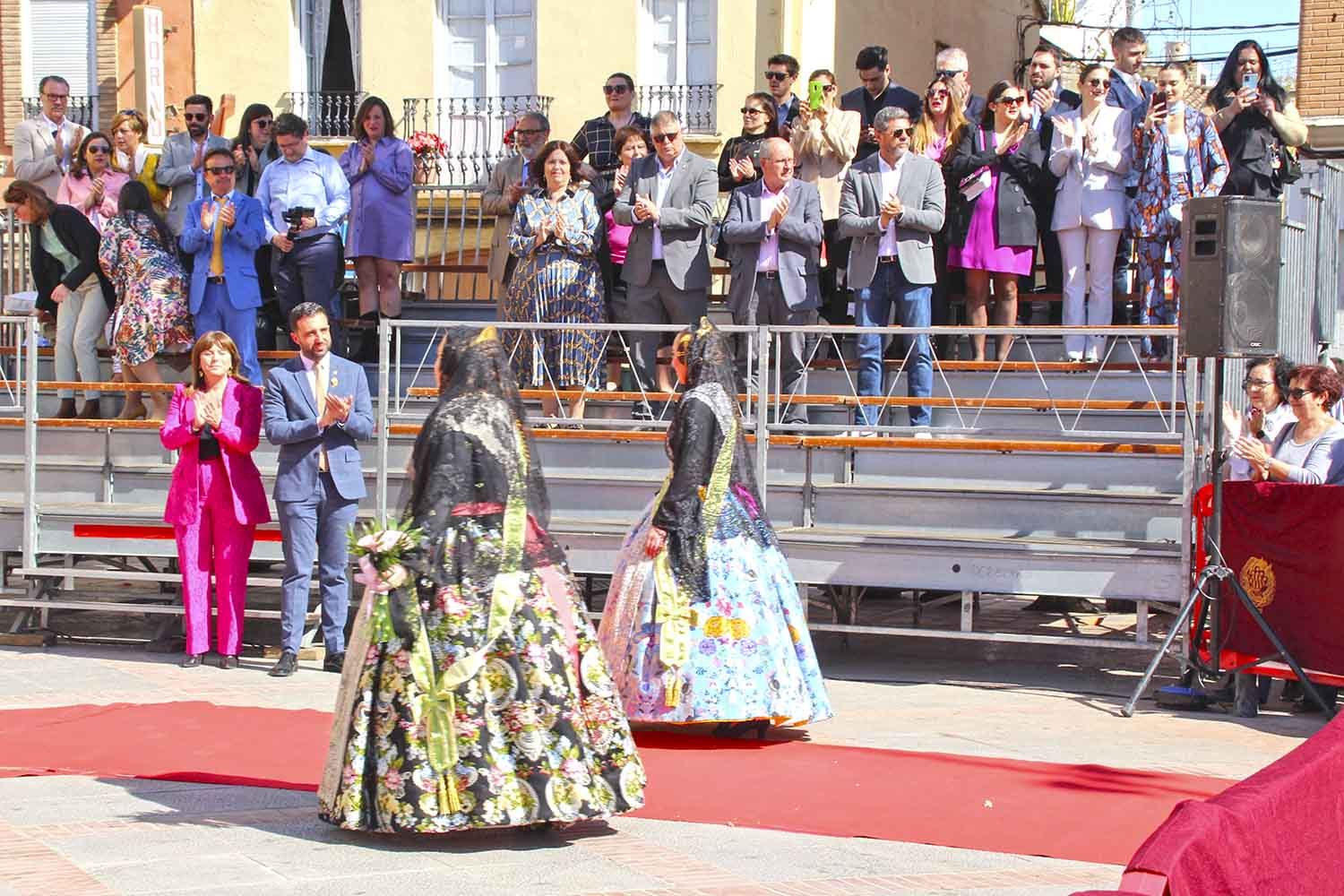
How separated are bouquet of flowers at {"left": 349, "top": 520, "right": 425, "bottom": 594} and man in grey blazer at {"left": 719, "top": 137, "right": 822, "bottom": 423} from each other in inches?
211

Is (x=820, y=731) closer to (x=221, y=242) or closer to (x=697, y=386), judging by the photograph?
(x=697, y=386)

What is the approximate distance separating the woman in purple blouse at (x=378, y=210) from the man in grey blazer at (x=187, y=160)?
1172 millimetres

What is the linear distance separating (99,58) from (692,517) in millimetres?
15730

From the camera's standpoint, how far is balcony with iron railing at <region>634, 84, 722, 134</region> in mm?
18422

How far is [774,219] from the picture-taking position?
1176 centimetres

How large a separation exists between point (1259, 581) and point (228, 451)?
18.7ft

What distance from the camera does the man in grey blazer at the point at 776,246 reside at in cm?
1175

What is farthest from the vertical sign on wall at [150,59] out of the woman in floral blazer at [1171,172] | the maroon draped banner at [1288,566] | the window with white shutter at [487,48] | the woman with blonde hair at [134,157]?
the maroon draped banner at [1288,566]

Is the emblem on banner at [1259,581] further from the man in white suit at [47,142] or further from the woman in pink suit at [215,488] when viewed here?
the man in white suit at [47,142]

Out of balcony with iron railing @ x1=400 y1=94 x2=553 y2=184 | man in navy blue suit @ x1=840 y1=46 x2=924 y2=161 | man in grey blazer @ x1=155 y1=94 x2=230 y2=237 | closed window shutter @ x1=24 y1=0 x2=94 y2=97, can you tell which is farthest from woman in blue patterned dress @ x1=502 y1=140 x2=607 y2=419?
closed window shutter @ x1=24 y1=0 x2=94 y2=97

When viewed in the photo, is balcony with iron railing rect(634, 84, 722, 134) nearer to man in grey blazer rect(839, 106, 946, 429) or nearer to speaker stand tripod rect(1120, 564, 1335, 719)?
man in grey blazer rect(839, 106, 946, 429)

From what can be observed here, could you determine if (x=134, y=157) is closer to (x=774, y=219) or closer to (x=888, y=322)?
(x=774, y=219)

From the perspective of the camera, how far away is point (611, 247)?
1284 cm

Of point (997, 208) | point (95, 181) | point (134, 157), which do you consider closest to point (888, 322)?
point (997, 208)
